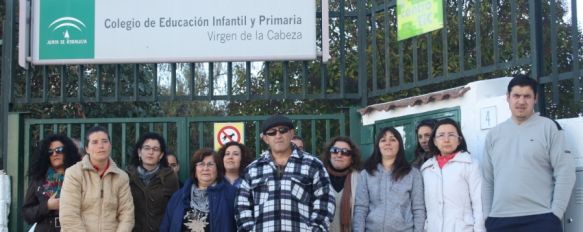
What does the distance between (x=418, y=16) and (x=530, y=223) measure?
252cm

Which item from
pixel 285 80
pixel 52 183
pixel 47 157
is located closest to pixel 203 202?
pixel 52 183

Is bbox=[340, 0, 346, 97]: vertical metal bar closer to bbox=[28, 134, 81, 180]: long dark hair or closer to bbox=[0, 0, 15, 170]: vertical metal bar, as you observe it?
bbox=[28, 134, 81, 180]: long dark hair

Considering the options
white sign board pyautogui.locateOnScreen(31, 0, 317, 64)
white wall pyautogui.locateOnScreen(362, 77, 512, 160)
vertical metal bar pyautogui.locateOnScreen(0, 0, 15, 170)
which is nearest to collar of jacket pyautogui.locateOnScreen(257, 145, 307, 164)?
white wall pyautogui.locateOnScreen(362, 77, 512, 160)

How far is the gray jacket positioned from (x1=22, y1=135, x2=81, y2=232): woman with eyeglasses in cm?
227

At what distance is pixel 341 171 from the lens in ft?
19.2

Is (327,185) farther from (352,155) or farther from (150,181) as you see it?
(150,181)

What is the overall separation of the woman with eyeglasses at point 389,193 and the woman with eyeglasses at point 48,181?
2.28 meters

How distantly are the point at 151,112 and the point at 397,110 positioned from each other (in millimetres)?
5320

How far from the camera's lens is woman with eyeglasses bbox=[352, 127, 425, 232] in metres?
5.35

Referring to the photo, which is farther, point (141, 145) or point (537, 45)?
point (141, 145)

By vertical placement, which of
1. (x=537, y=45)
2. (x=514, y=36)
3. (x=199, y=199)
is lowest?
(x=199, y=199)

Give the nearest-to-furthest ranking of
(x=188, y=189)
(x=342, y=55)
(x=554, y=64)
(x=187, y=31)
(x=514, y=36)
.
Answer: (x=554, y=64), (x=188, y=189), (x=514, y=36), (x=187, y=31), (x=342, y=55)

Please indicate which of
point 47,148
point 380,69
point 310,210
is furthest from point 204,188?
point 380,69

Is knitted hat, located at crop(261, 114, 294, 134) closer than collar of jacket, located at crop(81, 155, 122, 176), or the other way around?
knitted hat, located at crop(261, 114, 294, 134)
